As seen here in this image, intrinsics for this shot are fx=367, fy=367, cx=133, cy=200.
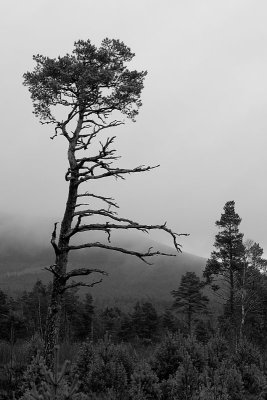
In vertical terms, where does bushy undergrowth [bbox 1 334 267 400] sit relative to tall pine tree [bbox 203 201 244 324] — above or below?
below

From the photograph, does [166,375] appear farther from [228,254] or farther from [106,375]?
[228,254]

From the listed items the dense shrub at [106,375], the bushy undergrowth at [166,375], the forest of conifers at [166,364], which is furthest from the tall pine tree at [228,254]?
the dense shrub at [106,375]

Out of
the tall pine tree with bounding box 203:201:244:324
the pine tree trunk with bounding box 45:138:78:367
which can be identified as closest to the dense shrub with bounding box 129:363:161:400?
the pine tree trunk with bounding box 45:138:78:367

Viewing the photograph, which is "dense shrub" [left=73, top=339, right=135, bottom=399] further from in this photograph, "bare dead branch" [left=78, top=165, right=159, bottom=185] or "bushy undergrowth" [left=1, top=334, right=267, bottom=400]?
"bare dead branch" [left=78, top=165, right=159, bottom=185]

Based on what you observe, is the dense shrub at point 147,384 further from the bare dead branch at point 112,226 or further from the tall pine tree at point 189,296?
the tall pine tree at point 189,296

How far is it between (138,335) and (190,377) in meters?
49.5

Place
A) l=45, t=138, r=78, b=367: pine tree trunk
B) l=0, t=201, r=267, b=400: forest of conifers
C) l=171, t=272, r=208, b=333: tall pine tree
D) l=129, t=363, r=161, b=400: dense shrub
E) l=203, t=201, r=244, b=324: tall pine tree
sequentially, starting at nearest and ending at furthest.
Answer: l=45, t=138, r=78, b=367: pine tree trunk → l=0, t=201, r=267, b=400: forest of conifers → l=129, t=363, r=161, b=400: dense shrub → l=203, t=201, r=244, b=324: tall pine tree → l=171, t=272, r=208, b=333: tall pine tree

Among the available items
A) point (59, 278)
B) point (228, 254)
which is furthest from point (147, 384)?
point (228, 254)

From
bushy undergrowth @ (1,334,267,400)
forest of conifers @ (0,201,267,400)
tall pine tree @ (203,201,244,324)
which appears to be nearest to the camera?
forest of conifers @ (0,201,267,400)

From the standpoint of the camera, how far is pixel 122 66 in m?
11.1

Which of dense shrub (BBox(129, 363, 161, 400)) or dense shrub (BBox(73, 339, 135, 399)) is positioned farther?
dense shrub (BBox(73, 339, 135, 399))

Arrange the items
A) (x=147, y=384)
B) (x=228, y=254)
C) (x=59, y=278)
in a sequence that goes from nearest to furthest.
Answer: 1. (x=59, y=278)
2. (x=147, y=384)
3. (x=228, y=254)

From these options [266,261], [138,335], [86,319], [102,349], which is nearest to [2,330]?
[86,319]

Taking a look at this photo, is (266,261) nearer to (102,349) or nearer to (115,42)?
(102,349)
